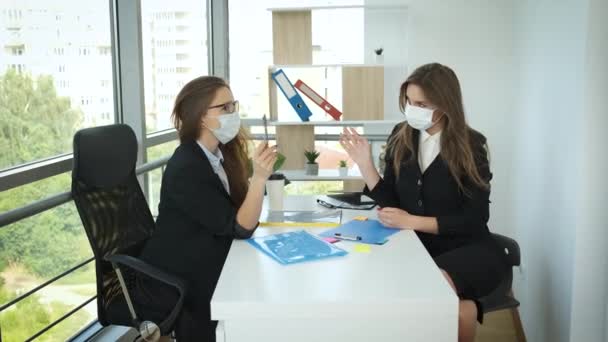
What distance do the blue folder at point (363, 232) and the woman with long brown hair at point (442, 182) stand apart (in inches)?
2.0

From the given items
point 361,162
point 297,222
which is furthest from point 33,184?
point 361,162

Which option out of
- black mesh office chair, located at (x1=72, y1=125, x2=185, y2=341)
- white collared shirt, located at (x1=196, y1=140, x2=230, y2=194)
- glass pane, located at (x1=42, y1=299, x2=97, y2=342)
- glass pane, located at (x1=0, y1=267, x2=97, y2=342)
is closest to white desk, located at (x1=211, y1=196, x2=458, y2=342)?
black mesh office chair, located at (x1=72, y1=125, x2=185, y2=341)

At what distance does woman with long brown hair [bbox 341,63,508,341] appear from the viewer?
2174mm

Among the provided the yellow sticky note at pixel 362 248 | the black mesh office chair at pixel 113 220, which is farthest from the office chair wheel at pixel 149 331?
the yellow sticky note at pixel 362 248

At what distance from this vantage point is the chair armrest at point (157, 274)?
195 cm

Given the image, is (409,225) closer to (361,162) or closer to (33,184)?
(361,162)

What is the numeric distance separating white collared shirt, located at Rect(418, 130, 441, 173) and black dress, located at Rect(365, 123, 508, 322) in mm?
25

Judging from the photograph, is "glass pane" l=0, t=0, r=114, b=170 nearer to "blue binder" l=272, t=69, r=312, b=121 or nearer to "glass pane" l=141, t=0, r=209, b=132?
"glass pane" l=141, t=0, r=209, b=132

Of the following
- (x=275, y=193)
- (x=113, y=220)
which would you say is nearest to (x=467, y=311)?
(x=275, y=193)

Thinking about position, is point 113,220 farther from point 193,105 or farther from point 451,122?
point 451,122

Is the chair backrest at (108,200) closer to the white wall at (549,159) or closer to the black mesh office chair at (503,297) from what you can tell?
the black mesh office chair at (503,297)

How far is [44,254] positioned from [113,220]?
0.58 metres

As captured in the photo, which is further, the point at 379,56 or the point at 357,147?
the point at 379,56

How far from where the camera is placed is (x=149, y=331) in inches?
81.2
